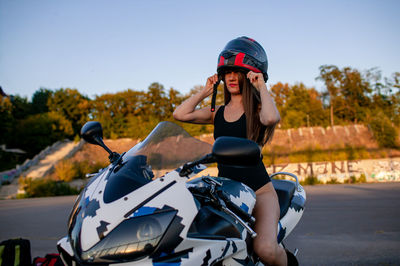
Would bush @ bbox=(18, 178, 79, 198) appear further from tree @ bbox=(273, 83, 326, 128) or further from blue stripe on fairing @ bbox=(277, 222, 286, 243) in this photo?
tree @ bbox=(273, 83, 326, 128)

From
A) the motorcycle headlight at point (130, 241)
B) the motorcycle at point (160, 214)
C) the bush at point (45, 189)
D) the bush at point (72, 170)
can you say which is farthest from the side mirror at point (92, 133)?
the bush at point (72, 170)

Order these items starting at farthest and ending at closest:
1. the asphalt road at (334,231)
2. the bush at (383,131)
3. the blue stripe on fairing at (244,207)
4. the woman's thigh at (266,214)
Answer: the bush at (383,131) < the asphalt road at (334,231) < the woman's thigh at (266,214) < the blue stripe on fairing at (244,207)

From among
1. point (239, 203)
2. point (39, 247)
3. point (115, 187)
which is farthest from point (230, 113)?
point (39, 247)

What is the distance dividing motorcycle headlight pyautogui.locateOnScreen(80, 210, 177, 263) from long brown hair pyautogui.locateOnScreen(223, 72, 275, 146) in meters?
1.40

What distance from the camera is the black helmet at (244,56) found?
265 cm

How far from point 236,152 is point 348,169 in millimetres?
19378

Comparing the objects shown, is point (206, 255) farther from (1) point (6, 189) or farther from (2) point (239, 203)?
(1) point (6, 189)

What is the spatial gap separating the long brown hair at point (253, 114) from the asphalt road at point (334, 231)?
2.00m

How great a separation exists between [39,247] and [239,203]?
13.7 feet

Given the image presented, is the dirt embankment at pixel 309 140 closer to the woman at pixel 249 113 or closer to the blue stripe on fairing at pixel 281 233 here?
the woman at pixel 249 113

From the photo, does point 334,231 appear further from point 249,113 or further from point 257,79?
point 257,79

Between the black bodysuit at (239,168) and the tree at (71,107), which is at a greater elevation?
the tree at (71,107)

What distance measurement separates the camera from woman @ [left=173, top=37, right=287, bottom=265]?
2217 mm

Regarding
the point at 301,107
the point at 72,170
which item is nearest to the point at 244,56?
the point at 72,170
